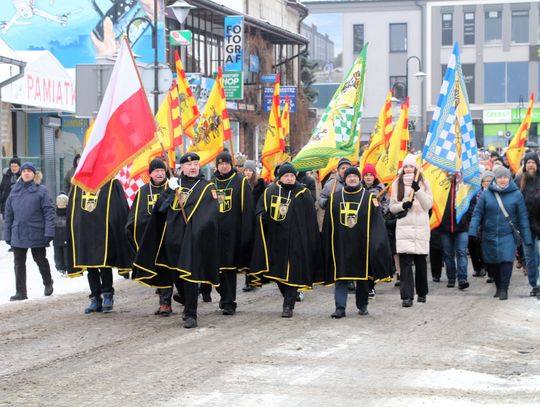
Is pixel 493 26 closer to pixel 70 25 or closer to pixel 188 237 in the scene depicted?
pixel 70 25

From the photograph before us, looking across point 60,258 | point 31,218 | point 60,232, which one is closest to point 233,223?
Answer: point 31,218

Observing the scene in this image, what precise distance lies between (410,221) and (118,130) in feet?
12.4

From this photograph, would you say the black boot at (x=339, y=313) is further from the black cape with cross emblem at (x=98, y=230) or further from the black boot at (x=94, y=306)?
the black boot at (x=94, y=306)

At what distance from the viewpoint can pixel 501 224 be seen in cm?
1503

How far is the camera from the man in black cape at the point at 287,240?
43.3 feet

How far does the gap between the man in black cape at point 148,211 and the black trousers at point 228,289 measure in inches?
23.5

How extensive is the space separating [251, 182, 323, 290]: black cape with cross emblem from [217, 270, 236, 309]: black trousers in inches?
10.0

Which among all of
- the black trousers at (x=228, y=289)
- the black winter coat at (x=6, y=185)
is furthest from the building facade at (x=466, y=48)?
the black trousers at (x=228, y=289)

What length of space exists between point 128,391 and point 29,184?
23.5ft

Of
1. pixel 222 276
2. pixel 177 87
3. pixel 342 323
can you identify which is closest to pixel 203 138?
pixel 177 87

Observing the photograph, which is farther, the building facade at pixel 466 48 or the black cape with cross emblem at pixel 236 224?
the building facade at pixel 466 48

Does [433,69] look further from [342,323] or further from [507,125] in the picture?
[342,323]

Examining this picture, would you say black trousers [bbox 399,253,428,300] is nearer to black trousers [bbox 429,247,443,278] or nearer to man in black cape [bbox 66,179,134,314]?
black trousers [bbox 429,247,443,278]

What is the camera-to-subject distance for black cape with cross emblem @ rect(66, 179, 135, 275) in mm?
13398
